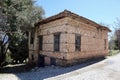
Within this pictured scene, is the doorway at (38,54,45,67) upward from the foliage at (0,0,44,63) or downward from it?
downward

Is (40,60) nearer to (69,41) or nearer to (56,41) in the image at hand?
(56,41)

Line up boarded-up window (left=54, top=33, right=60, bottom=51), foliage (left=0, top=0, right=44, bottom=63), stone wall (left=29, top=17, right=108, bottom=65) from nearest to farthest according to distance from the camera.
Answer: stone wall (left=29, top=17, right=108, bottom=65)
boarded-up window (left=54, top=33, right=60, bottom=51)
foliage (left=0, top=0, right=44, bottom=63)

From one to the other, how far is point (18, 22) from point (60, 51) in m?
4.79

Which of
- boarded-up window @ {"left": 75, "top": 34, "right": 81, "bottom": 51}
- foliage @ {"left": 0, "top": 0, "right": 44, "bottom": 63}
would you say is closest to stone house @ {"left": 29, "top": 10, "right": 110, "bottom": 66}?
boarded-up window @ {"left": 75, "top": 34, "right": 81, "bottom": 51}

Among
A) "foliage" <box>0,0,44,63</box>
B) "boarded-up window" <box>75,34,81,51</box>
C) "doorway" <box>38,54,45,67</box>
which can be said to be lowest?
"doorway" <box>38,54,45,67</box>

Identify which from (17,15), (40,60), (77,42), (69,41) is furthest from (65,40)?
(40,60)

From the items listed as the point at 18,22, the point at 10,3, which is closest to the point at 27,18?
the point at 18,22

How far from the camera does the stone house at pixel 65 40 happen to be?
1091cm

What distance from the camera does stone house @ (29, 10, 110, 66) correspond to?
10906 millimetres

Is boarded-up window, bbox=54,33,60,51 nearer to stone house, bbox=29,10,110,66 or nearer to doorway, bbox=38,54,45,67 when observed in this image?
stone house, bbox=29,10,110,66

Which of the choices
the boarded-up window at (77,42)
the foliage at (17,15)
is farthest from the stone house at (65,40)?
the foliage at (17,15)

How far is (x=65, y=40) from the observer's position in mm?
10773

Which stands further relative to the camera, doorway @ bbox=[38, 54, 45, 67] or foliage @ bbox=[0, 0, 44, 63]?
doorway @ bbox=[38, 54, 45, 67]

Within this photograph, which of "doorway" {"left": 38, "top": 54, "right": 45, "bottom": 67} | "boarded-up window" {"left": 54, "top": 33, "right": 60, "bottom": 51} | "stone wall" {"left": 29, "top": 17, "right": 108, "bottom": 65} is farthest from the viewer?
"doorway" {"left": 38, "top": 54, "right": 45, "bottom": 67}
